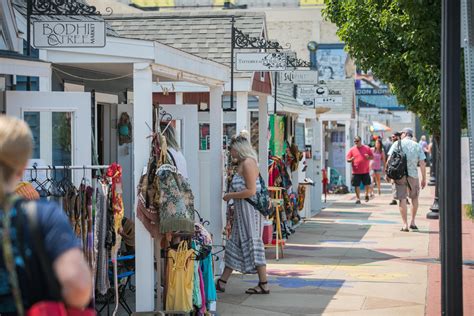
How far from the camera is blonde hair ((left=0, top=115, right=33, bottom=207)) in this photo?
129 inches

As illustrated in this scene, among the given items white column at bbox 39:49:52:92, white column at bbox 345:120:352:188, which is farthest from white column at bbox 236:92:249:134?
white column at bbox 345:120:352:188

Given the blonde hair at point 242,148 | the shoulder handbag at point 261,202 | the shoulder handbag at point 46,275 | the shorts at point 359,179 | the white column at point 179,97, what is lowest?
the shorts at point 359,179

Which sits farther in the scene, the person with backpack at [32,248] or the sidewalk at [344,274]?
the sidewalk at [344,274]

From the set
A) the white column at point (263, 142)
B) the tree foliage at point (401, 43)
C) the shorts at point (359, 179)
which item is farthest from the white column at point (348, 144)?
the tree foliage at point (401, 43)

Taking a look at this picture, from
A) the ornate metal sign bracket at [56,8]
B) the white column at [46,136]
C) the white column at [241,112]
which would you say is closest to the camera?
the white column at [46,136]

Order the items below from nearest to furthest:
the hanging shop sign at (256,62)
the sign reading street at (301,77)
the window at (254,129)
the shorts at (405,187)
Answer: the hanging shop sign at (256,62), the shorts at (405,187), the sign reading street at (301,77), the window at (254,129)

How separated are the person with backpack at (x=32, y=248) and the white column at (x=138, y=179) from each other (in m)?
5.36

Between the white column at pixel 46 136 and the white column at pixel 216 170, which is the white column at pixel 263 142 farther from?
the white column at pixel 46 136

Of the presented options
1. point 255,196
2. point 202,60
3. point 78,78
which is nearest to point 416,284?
point 255,196

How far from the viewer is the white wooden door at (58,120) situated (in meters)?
8.24

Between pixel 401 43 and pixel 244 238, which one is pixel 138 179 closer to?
pixel 244 238

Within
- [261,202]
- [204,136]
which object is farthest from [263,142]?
[261,202]

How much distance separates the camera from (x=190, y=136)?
1088 centimetres

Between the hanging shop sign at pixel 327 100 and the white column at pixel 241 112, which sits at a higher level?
the hanging shop sign at pixel 327 100
